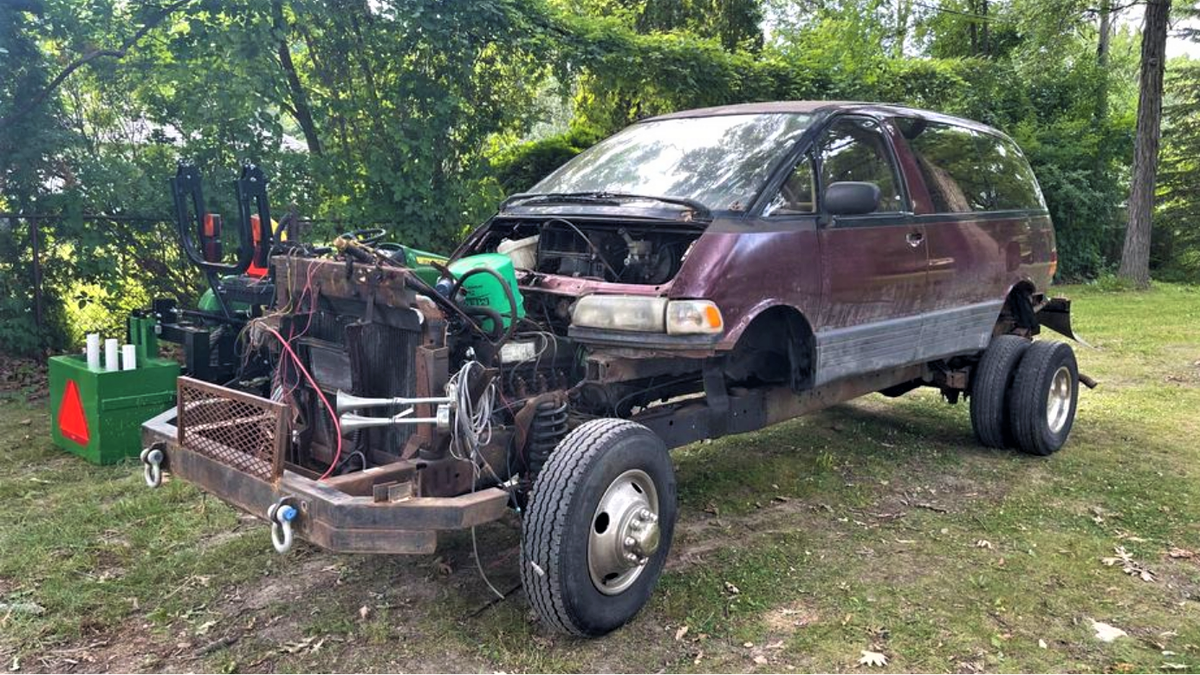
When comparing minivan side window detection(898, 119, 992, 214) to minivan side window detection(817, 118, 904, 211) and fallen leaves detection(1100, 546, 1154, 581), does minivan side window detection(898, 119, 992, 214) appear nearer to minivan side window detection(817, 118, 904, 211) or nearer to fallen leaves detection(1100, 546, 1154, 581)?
minivan side window detection(817, 118, 904, 211)

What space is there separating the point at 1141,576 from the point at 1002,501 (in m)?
1.05

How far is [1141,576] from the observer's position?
4.13 meters

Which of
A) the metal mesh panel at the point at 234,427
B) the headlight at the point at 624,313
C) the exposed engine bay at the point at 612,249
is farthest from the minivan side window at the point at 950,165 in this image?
the metal mesh panel at the point at 234,427

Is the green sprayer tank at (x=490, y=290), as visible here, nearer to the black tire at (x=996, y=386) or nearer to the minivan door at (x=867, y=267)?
the minivan door at (x=867, y=267)

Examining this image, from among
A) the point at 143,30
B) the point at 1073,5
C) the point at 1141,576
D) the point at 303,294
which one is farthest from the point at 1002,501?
the point at 1073,5

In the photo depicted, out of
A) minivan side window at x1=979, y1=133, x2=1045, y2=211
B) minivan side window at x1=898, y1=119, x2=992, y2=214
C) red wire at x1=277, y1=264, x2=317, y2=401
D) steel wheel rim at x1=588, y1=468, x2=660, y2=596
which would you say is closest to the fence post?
red wire at x1=277, y1=264, x2=317, y2=401

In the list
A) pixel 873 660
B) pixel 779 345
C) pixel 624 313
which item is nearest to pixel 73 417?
pixel 624 313

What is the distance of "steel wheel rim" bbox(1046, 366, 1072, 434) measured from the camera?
20.4ft

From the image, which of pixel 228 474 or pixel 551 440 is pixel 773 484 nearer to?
pixel 551 440

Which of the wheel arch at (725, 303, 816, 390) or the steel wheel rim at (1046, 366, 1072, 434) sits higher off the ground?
the wheel arch at (725, 303, 816, 390)

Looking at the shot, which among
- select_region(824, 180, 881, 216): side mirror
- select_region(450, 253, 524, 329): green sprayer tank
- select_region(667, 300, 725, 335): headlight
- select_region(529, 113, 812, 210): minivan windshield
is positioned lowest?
select_region(667, 300, 725, 335): headlight

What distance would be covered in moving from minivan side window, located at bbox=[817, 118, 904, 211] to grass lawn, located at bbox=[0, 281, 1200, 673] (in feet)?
5.78

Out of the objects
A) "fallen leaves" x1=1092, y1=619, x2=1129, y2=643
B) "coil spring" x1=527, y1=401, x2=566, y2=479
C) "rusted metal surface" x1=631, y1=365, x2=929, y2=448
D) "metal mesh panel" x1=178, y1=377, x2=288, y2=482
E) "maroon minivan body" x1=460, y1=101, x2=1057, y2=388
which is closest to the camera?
"metal mesh panel" x1=178, y1=377, x2=288, y2=482

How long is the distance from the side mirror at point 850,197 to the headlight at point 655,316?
0.94 m
